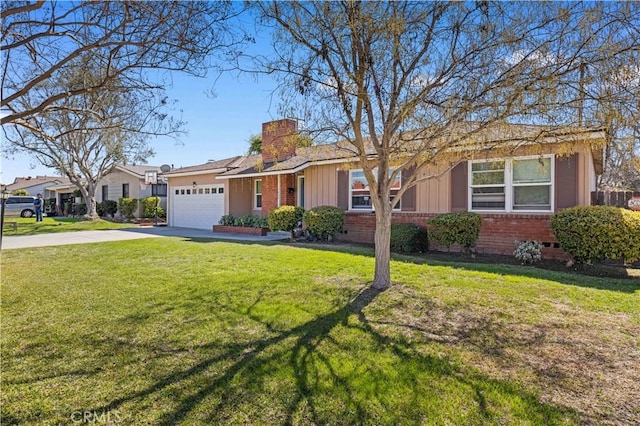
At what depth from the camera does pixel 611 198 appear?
12.3 meters

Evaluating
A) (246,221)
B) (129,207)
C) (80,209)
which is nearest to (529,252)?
(246,221)

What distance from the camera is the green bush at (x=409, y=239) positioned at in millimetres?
11859

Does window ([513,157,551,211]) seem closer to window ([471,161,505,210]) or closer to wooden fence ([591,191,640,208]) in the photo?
window ([471,161,505,210])

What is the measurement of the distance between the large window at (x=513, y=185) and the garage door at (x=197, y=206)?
13.5m

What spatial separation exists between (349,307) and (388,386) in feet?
7.57

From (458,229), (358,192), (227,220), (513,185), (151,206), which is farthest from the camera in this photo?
(151,206)

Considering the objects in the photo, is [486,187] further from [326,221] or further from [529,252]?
[326,221]

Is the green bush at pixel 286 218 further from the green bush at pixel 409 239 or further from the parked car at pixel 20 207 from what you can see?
the parked car at pixel 20 207

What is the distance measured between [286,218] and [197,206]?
9.29m

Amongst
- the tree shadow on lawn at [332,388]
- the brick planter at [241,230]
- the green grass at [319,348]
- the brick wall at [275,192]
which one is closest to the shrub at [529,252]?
the green grass at [319,348]

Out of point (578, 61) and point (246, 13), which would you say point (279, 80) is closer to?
point (246, 13)

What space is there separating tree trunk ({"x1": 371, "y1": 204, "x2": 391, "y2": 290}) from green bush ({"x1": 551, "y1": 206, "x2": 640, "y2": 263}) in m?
5.04

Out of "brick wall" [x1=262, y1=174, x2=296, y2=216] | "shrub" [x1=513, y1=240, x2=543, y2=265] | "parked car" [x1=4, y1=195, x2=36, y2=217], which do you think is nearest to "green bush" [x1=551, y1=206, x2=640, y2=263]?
"shrub" [x1=513, y1=240, x2=543, y2=265]

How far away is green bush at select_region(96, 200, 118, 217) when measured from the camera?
31.2m
